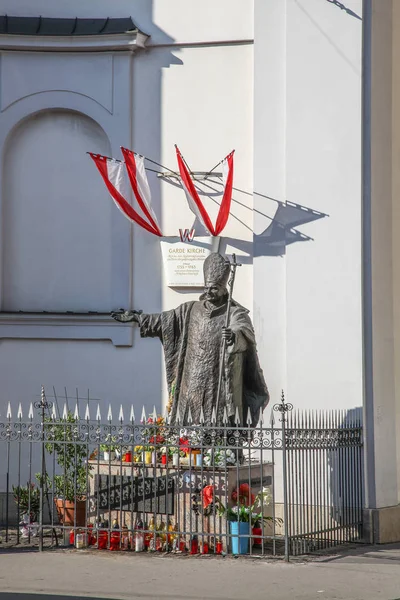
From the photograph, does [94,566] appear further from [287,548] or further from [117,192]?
[117,192]

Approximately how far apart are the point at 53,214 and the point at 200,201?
212cm

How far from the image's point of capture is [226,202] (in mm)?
13359

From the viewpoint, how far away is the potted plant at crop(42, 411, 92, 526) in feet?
38.7

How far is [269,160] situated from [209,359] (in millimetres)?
2811

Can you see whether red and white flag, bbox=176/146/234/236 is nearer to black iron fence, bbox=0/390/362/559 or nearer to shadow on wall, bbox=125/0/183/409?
shadow on wall, bbox=125/0/183/409

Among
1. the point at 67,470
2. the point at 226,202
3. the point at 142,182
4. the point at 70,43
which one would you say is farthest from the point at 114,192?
the point at 67,470

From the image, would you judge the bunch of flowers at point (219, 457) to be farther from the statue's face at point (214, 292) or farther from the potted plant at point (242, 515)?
the statue's face at point (214, 292)

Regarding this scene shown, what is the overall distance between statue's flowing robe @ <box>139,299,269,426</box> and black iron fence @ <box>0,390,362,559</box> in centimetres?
29

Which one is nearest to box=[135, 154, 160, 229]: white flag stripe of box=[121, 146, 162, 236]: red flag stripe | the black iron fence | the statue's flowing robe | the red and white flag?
box=[121, 146, 162, 236]: red flag stripe

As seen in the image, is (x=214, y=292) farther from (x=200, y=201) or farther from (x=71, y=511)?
(x=71, y=511)

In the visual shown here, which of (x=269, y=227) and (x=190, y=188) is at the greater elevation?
(x=190, y=188)

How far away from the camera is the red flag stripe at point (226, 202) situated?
43.9ft

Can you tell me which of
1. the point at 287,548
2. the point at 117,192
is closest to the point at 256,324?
the point at 117,192

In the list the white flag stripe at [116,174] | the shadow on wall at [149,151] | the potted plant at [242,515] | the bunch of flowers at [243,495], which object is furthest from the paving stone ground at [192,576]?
the white flag stripe at [116,174]
